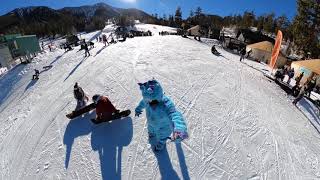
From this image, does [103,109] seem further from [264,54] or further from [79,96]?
[264,54]

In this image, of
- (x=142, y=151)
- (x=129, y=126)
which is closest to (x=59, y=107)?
(x=129, y=126)

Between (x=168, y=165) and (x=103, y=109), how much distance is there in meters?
2.93

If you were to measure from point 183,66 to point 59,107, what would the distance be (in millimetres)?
8628

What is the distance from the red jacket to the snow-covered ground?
1.23 feet

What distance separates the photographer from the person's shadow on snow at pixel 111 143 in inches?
234

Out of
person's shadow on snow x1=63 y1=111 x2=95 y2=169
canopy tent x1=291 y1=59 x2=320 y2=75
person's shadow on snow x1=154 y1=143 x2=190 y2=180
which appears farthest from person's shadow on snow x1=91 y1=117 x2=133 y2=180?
canopy tent x1=291 y1=59 x2=320 y2=75

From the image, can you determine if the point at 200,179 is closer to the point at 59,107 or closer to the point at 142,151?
the point at 142,151

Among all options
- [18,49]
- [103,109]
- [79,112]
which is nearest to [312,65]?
[103,109]

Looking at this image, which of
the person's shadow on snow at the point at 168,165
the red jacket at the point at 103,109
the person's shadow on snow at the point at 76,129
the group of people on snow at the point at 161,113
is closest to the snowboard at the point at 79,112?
the person's shadow on snow at the point at 76,129

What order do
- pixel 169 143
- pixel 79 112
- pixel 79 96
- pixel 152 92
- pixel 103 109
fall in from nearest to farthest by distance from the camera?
pixel 152 92 → pixel 169 143 → pixel 103 109 → pixel 79 112 → pixel 79 96

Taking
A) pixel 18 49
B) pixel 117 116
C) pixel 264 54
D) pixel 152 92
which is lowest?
pixel 18 49

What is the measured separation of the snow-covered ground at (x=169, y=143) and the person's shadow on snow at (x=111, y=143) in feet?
0.10

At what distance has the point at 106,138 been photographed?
7.09 meters

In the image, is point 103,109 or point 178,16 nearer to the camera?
point 103,109
